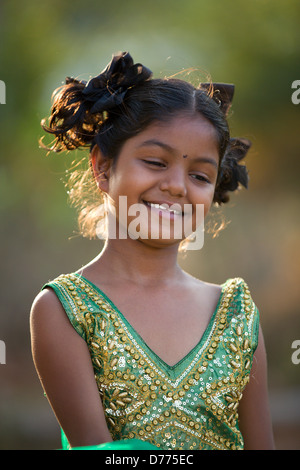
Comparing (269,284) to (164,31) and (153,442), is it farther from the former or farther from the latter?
(153,442)

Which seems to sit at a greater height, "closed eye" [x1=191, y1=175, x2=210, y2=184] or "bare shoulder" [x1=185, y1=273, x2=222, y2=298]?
"closed eye" [x1=191, y1=175, x2=210, y2=184]

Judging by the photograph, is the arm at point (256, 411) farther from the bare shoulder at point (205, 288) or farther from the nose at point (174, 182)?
the nose at point (174, 182)

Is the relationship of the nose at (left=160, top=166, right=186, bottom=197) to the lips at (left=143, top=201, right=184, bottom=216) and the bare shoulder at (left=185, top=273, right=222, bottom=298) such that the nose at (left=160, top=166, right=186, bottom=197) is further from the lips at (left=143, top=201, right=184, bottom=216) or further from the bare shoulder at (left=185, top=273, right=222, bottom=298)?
the bare shoulder at (left=185, top=273, right=222, bottom=298)

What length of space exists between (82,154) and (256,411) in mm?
2500

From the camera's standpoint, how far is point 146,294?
1846mm

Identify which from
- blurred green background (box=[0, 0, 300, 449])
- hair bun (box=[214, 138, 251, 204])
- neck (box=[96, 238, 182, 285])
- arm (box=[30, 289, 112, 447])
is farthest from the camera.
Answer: blurred green background (box=[0, 0, 300, 449])

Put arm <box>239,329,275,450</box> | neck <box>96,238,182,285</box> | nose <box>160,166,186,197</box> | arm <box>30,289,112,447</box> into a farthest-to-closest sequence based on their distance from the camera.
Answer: arm <box>239,329,275,450</box> → neck <box>96,238,182,285</box> → nose <box>160,166,186,197</box> → arm <box>30,289,112,447</box>

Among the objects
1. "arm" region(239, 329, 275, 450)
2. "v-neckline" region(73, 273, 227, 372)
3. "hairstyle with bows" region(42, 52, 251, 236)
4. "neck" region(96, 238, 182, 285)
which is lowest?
"arm" region(239, 329, 275, 450)

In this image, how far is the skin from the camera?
166 cm

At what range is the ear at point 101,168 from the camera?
188 centimetres

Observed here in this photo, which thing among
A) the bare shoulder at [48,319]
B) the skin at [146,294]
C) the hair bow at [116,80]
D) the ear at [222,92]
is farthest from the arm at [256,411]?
the hair bow at [116,80]

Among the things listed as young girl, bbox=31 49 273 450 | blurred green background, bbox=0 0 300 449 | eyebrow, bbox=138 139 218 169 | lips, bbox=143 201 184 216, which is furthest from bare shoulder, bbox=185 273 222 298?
blurred green background, bbox=0 0 300 449

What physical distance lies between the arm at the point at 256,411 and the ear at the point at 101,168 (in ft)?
2.19
